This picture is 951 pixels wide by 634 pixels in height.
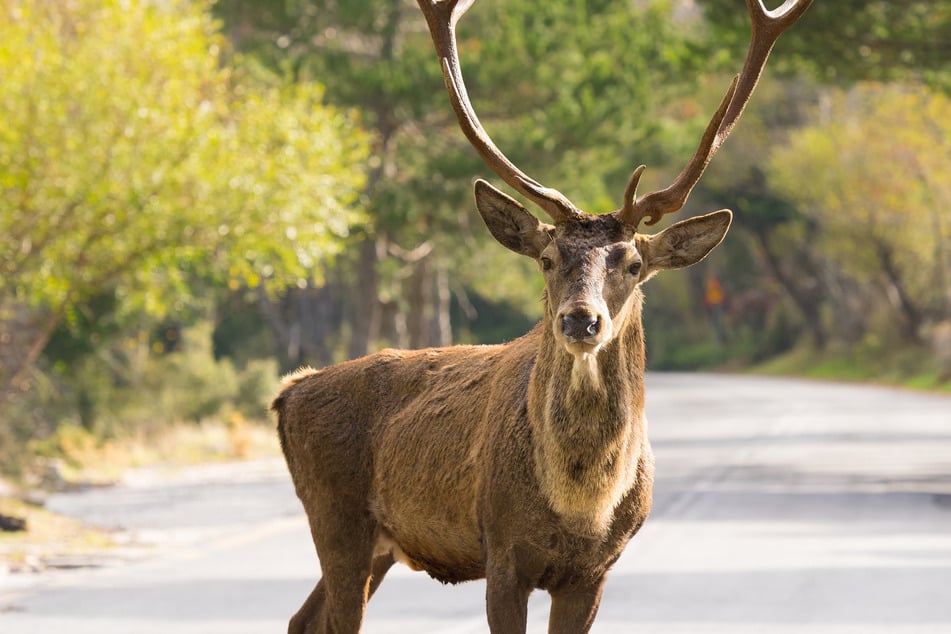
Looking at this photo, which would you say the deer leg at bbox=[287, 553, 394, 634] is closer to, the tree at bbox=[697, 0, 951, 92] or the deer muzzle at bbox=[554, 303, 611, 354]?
the deer muzzle at bbox=[554, 303, 611, 354]

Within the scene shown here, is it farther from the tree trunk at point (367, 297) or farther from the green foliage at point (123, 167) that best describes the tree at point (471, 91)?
the green foliage at point (123, 167)

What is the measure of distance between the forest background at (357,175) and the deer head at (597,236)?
10.5 meters

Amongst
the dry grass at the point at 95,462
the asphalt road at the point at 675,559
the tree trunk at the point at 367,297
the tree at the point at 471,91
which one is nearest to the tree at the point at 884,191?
the tree at the point at 471,91

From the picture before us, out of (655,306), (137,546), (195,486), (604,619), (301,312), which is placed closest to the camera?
(604,619)

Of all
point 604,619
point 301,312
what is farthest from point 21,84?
point 301,312

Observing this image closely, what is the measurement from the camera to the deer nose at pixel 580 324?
616 centimetres

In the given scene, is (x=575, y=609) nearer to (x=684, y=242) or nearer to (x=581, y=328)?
(x=581, y=328)

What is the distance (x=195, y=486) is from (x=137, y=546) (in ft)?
20.6

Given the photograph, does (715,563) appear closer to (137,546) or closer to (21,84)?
(137,546)

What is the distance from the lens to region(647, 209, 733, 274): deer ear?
691cm

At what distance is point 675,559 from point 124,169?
22.4ft

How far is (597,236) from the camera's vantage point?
6676 mm

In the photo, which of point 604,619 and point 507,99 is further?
point 507,99

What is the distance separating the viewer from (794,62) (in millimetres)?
25656
